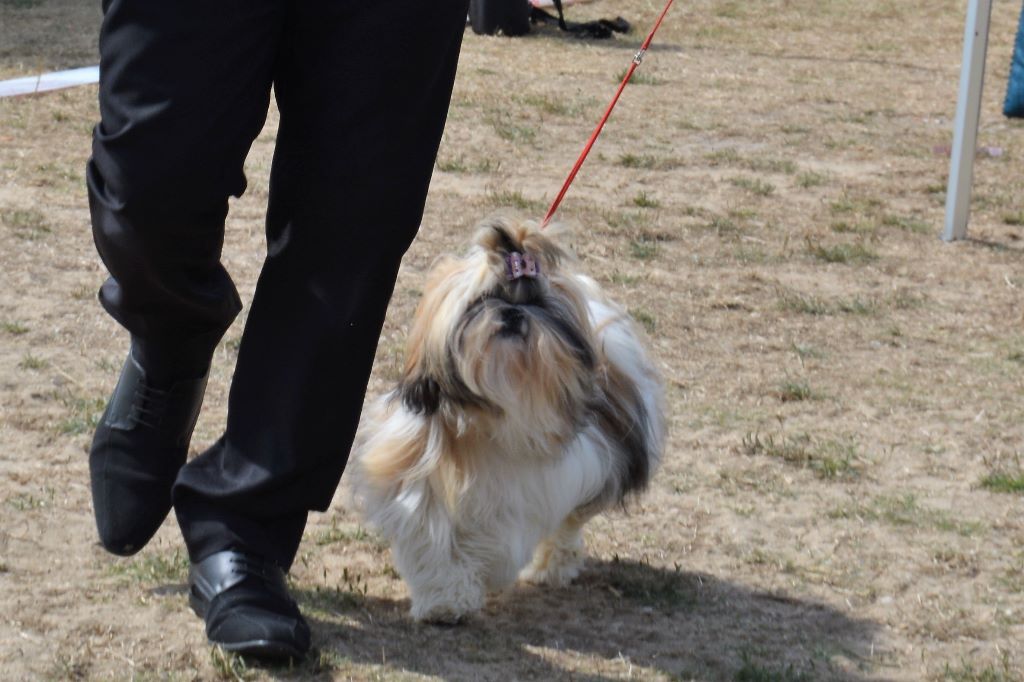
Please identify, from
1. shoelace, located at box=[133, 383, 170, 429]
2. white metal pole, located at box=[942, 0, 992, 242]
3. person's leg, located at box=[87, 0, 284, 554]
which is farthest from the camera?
white metal pole, located at box=[942, 0, 992, 242]

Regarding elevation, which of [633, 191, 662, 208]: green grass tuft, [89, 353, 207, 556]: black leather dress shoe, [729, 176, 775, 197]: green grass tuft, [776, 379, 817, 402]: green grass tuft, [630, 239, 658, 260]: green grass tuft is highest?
[89, 353, 207, 556]: black leather dress shoe

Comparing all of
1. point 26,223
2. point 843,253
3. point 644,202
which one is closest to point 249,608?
point 26,223

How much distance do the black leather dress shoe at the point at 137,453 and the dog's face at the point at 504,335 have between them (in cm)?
45

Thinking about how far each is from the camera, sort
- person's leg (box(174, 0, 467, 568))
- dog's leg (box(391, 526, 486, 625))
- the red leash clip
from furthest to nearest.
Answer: dog's leg (box(391, 526, 486, 625)) → the red leash clip → person's leg (box(174, 0, 467, 568))

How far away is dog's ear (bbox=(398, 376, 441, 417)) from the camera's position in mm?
2670

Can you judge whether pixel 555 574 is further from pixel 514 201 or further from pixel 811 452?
pixel 514 201

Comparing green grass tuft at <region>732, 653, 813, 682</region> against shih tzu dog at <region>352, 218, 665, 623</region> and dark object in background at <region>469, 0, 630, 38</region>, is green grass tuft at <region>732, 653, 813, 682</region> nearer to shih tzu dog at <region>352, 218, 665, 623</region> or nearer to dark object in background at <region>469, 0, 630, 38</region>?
shih tzu dog at <region>352, 218, 665, 623</region>

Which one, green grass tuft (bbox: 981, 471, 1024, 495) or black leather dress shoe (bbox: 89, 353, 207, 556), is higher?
black leather dress shoe (bbox: 89, 353, 207, 556)

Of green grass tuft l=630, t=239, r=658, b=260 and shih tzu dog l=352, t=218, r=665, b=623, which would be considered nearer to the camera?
shih tzu dog l=352, t=218, r=665, b=623

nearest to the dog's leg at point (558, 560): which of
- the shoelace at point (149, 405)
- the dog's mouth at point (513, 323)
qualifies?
the dog's mouth at point (513, 323)

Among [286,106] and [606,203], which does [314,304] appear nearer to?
[286,106]

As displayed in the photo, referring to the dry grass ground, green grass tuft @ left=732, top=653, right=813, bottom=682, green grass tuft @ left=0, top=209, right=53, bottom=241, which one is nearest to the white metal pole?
the dry grass ground

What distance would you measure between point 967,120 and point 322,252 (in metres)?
4.23

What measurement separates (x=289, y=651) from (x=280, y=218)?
2.40 feet
